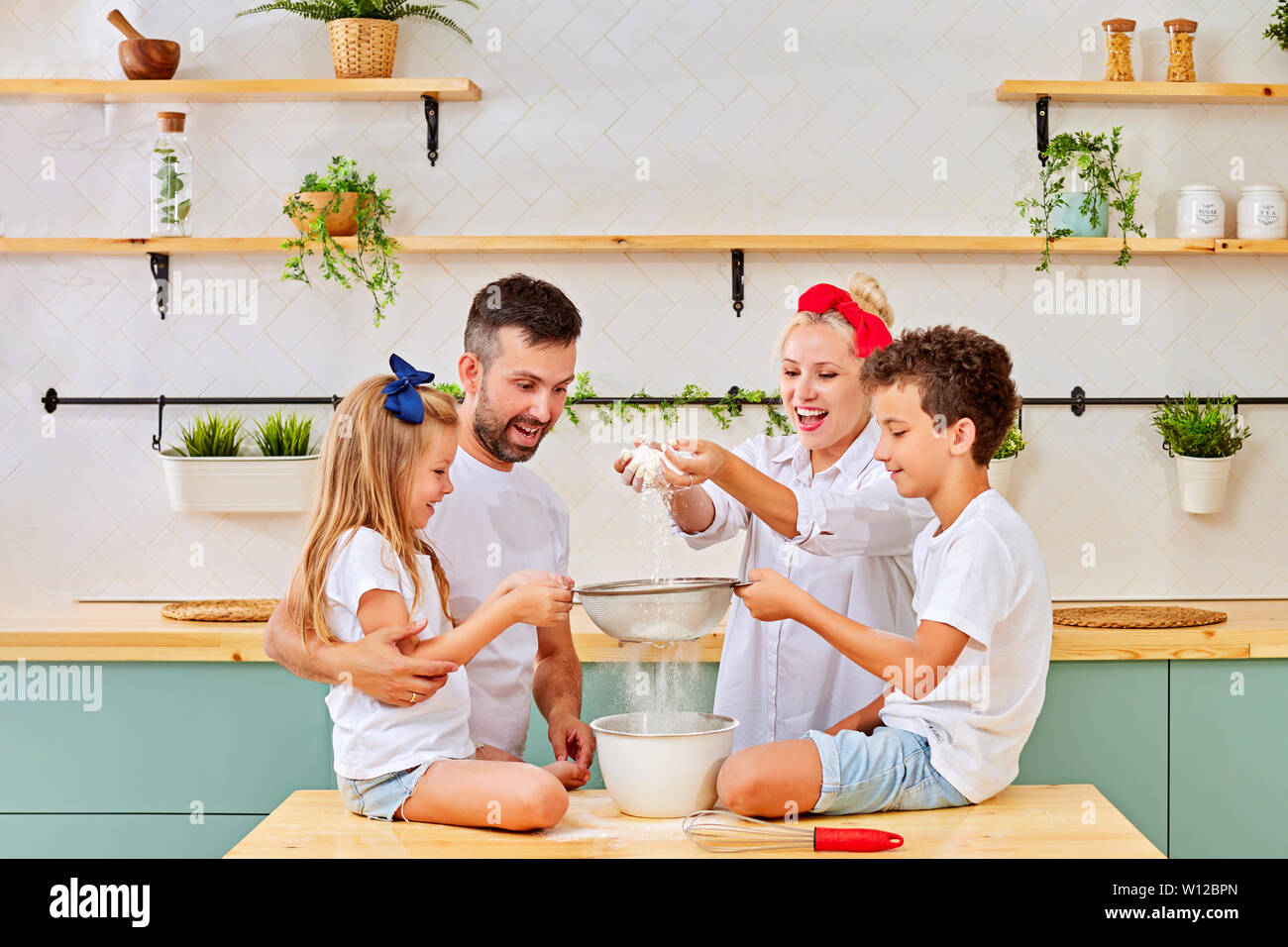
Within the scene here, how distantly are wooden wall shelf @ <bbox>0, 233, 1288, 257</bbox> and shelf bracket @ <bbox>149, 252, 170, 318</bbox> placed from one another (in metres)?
0.09

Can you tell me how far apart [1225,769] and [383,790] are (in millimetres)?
1936

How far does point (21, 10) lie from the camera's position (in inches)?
128

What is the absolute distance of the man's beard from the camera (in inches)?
71.4

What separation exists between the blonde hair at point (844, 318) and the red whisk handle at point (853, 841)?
87cm

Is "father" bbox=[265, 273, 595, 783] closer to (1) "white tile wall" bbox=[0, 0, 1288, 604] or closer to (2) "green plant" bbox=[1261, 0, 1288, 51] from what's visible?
(1) "white tile wall" bbox=[0, 0, 1288, 604]

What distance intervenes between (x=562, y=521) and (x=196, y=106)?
76.5 inches

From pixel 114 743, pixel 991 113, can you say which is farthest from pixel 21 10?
pixel 991 113

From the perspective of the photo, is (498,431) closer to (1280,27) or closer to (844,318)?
(844,318)

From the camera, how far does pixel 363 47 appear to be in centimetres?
306

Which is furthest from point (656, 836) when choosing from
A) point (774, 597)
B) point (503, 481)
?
point (503, 481)

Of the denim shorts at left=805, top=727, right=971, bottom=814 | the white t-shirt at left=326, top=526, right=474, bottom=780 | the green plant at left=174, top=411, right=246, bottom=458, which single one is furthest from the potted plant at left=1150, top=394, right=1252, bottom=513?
the green plant at left=174, top=411, right=246, bottom=458
